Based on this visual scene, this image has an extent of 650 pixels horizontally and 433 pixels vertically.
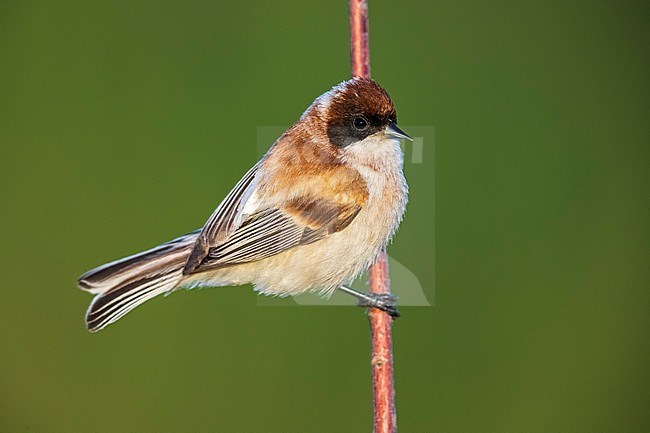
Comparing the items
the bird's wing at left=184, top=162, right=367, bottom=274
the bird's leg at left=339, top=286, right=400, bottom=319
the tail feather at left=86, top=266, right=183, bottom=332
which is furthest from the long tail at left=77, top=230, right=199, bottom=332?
the bird's leg at left=339, top=286, right=400, bottom=319

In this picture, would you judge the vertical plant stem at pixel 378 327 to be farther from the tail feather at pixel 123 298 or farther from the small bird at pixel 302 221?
the tail feather at pixel 123 298

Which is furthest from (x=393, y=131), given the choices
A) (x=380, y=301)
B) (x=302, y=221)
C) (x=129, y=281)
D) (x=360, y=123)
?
(x=129, y=281)

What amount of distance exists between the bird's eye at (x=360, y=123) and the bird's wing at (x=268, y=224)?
161 millimetres

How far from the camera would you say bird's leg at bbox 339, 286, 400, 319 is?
235 cm

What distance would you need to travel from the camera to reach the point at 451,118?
3244 mm

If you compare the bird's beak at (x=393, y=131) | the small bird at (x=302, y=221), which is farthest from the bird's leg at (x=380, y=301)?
the bird's beak at (x=393, y=131)

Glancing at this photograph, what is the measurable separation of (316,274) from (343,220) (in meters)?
0.20

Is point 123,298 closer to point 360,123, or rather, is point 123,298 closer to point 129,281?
point 129,281

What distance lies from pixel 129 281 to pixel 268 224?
46 cm

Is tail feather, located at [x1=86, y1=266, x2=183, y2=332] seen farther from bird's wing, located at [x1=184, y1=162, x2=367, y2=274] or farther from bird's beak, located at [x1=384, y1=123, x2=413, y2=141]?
bird's beak, located at [x1=384, y1=123, x2=413, y2=141]

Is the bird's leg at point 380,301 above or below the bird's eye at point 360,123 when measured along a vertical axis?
below

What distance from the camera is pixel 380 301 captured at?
2391 millimetres

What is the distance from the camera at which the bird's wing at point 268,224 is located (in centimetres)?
215

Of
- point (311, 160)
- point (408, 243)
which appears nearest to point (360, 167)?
point (311, 160)
